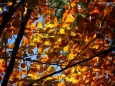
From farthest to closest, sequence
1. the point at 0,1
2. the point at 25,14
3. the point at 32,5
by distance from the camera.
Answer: the point at 25,14 → the point at 0,1 → the point at 32,5

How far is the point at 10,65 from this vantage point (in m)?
5.70

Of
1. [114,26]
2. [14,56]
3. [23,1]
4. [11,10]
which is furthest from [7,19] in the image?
[114,26]

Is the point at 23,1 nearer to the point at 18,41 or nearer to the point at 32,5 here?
the point at 32,5

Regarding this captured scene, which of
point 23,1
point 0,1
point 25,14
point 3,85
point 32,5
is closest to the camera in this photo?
point 23,1

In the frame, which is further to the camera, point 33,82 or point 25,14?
point 25,14

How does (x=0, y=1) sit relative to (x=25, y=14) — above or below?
above

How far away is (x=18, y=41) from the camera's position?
5914mm

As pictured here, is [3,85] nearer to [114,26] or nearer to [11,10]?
[11,10]

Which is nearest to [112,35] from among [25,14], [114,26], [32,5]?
[114,26]

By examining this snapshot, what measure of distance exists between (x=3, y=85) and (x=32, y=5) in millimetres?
2048

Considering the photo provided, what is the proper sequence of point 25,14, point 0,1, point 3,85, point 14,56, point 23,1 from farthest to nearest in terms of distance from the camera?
point 25,14
point 14,56
point 3,85
point 0,1
point 23,1

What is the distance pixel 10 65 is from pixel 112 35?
287 centimetres

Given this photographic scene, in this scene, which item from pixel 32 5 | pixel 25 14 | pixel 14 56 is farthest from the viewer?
pixel 25 14

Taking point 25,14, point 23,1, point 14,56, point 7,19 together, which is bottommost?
point 14,56
